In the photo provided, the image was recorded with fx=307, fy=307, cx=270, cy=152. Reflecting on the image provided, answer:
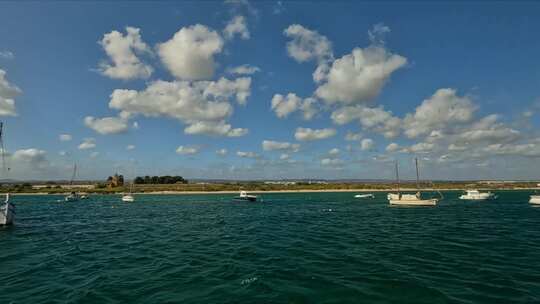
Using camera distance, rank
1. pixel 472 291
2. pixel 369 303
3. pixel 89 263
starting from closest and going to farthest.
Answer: pixel 369 303
pixel 472 291
pixel 89 263

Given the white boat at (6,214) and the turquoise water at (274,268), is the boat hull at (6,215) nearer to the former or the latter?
the white boat at (6,214)

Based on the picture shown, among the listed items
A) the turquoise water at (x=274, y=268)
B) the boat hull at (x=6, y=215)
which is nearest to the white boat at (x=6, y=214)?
the boat hull at (x=6, y=215)

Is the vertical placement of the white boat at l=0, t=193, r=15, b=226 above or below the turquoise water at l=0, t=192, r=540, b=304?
above

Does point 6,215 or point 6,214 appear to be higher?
→ point 6,214

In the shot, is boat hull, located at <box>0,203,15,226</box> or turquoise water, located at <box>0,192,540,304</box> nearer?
turquoise water, located at <box>0,192,540,304</box>

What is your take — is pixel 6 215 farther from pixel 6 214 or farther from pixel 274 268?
pixel 274 268

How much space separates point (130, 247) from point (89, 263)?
22.6ft

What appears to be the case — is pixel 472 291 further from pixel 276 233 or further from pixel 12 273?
pixel 12 273

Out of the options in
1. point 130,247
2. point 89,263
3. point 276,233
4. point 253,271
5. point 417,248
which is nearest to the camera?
point 253,271

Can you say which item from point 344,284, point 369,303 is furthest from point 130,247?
point 369,303

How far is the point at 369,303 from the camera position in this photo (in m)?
15.4

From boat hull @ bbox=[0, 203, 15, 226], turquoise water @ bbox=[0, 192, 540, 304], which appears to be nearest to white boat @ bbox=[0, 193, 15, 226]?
boat hull @ bbox=[0, 203, 15, 226]

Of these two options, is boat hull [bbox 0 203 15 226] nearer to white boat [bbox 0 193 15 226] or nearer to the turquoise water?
white boat [bbox 0 193 15 226]

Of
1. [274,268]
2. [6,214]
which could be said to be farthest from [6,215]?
[274,268]
